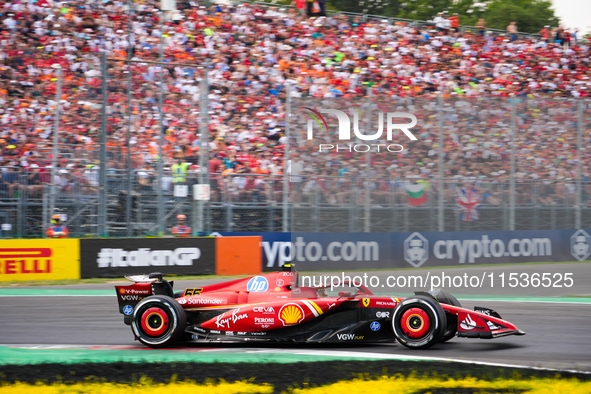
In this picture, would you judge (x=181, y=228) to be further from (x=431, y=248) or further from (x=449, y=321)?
(x=449, y=321)

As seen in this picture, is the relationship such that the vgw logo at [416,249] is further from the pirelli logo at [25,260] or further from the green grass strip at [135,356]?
the pirelli logo at [25,260]

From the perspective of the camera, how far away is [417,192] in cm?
1091

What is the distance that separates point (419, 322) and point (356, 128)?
3.37 m

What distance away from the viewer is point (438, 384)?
562cm

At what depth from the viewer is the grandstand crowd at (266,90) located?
1099 cm

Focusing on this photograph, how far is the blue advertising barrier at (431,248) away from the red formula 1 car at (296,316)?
1.12 metres

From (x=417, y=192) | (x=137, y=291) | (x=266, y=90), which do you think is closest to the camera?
(x=137, y=291)

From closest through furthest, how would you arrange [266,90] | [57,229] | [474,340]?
[474,340] → [57,229] → [266,90]

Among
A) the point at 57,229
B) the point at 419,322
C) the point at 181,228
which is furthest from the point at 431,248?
the point at 57,229

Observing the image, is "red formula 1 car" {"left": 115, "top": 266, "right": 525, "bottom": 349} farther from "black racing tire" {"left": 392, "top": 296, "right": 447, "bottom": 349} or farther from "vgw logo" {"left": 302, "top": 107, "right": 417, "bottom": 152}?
"vgw logo" {"left": 302, "top": 107, "right": 417, "bottom": 152}

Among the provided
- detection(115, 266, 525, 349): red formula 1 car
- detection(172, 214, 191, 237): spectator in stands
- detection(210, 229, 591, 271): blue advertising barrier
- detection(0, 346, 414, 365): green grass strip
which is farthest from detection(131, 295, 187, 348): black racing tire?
detection(172, 214, 191, 237): spectator in stands

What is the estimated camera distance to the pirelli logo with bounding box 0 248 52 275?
13898 millimetres

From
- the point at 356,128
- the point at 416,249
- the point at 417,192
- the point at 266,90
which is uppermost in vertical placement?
the point at 266,90

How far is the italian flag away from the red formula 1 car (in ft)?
11.8
